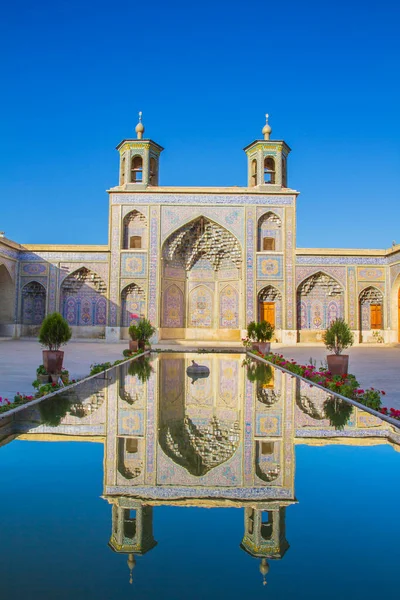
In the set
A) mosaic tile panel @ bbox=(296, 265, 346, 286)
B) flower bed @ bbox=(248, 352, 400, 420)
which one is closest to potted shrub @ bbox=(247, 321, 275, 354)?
flower bed @ bbox=(248, 352, 400, 420)

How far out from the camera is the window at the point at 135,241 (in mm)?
17109

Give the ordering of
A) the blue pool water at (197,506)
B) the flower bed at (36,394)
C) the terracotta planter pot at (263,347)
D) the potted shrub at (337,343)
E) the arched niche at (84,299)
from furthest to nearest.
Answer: the arched niche at (84,299) < the terracotta planter pot at (263,347) < the potted shrub at (337,343) < the flower bed at (36,394) < the blue pool water at (197,506)

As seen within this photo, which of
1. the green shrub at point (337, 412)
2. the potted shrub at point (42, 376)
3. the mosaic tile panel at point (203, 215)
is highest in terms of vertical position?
the mosaic tile panel at point (203, 215)

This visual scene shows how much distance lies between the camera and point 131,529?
186cm

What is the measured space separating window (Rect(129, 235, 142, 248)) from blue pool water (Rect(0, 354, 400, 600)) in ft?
43.9

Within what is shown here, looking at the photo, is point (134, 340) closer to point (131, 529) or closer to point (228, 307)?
point (228, 307)

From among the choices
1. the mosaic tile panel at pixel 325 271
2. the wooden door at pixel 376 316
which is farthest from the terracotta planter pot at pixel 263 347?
the wooden door at pixel 376 316

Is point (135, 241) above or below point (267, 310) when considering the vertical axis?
above

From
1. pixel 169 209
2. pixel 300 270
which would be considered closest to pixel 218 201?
pixel 169 209

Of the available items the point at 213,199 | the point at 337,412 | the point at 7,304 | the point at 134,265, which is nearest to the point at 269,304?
the point at 213,199

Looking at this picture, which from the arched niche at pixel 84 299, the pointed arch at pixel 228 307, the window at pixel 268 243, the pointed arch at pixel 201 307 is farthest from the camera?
the pointed arch at pixel 201 307

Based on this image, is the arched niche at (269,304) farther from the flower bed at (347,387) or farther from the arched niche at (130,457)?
the arched niche at (130,457)

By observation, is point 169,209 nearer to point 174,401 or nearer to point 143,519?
point 174,401

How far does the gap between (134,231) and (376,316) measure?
8743 mm
